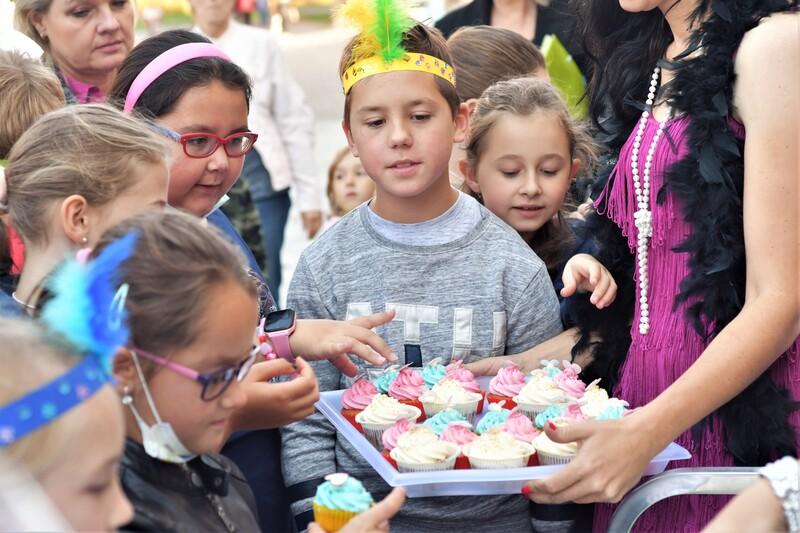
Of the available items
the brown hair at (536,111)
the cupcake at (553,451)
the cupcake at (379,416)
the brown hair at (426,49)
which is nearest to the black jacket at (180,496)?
the cupcake at (379,416)

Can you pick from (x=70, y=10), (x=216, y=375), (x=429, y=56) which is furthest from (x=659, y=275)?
(x=70, y=10)

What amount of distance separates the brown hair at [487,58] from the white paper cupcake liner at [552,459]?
5.15 feet

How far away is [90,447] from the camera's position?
1.37m

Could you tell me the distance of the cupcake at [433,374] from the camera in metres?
2.56

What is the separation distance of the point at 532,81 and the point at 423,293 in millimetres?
964

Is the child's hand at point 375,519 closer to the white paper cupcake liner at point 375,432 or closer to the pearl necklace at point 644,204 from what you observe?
the white paper cupcake liner at point 375,432

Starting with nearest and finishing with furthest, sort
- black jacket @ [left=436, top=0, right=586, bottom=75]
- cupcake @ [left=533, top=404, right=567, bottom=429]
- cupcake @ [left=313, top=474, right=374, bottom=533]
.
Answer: cupcake @ [left=313, top=474, right=374, bottom=533] → cupcake @ [left=533, top=404, right=567, bottom=429] → black jacket @ [left=436, top=0, right=586, bottom=75]

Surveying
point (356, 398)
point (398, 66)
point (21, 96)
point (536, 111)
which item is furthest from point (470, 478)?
point (21, 96)

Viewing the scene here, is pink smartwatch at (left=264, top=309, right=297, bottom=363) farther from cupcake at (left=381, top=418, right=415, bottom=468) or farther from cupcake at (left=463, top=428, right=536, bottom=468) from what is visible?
cupcake at (left=463, top=428, right=536, bottom=468)

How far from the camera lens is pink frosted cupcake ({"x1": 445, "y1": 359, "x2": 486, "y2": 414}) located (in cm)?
255

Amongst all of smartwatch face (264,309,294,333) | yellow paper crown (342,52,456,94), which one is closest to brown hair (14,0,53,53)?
yellow paper crown (342,52,456,94)

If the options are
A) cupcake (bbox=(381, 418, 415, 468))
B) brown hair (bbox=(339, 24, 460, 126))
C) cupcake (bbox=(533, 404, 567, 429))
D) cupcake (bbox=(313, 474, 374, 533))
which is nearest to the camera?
cupcake (bbox=(313, 474, 374, 533))

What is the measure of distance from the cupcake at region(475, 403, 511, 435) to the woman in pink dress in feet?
1.04

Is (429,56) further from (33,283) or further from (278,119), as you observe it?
(278,119)
